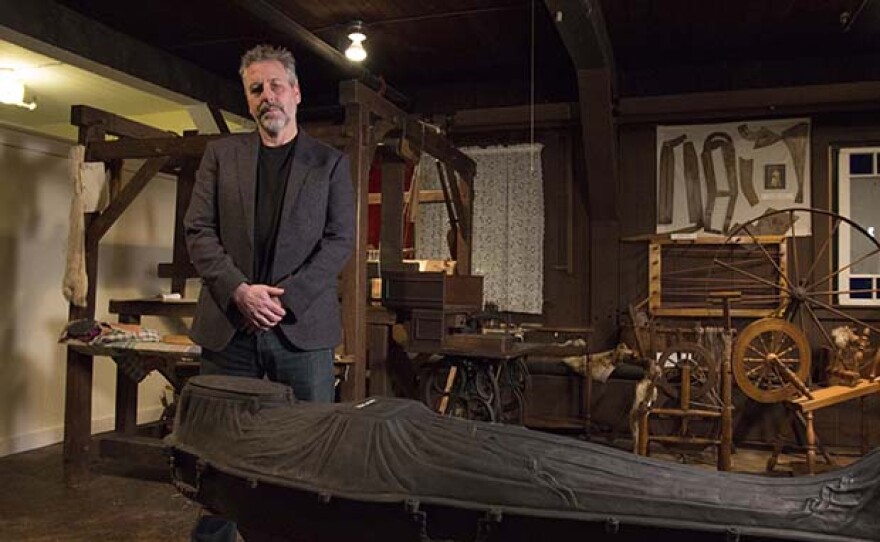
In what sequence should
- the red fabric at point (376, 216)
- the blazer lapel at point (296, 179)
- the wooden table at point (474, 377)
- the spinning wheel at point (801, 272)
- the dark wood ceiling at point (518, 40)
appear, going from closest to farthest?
the blazer lapel at point (296, 179) → the wooden table at point (474, 377) → the dark wood ceiling at point (518, 40) → the spinning wheel at point (801, 272) → the red fabric at point (376, 216)

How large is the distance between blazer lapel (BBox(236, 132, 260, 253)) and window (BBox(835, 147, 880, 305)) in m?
4.92

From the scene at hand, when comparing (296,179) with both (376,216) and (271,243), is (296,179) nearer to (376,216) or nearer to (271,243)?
(271,243)

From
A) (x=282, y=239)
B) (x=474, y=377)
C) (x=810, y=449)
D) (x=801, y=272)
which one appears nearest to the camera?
(x=282, y=239)

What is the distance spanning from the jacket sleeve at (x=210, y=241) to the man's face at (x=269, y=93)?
0.18 meters

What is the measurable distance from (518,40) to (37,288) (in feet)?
12.7

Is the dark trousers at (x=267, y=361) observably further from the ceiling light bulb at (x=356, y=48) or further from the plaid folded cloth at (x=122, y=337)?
the ceiling light bulb at (x=356, y=48)

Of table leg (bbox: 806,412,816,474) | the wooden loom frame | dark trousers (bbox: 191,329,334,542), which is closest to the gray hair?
dark trousers (bbox: 191,329,334,542)

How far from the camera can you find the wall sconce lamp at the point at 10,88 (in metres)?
4.64

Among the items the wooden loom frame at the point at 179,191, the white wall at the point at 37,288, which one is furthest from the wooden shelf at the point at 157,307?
the white wall at the point at 37,288

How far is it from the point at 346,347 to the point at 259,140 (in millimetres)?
1839

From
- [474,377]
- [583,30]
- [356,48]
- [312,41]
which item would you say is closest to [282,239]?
[474,377]

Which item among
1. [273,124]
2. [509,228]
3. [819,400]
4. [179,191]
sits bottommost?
[819,400]

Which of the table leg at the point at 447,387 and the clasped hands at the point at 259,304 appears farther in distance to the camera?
the table leg at the point at 447,387

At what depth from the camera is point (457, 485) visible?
3.51 feet
